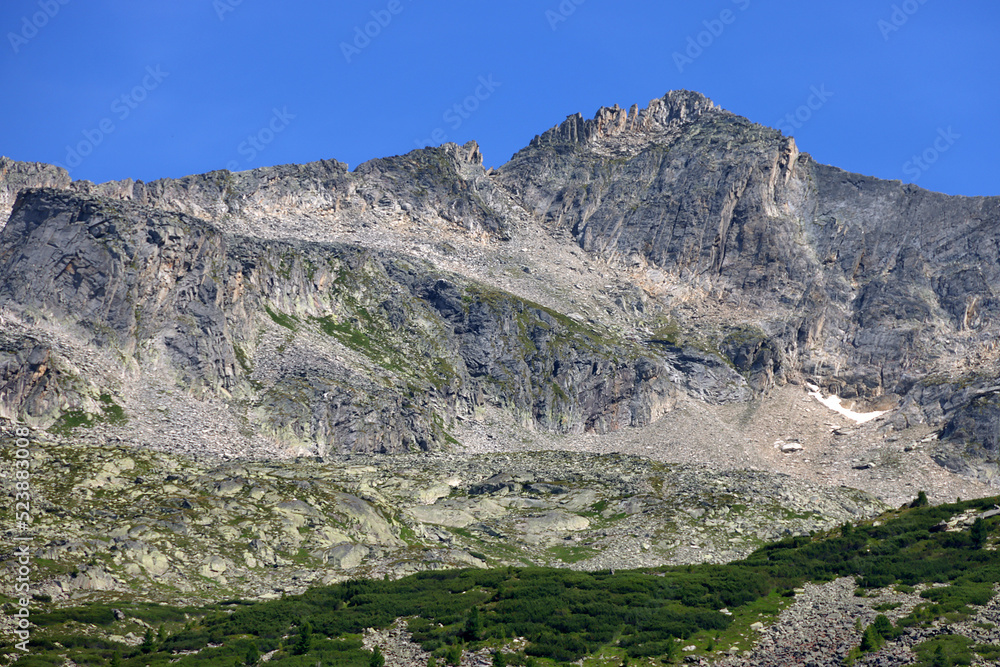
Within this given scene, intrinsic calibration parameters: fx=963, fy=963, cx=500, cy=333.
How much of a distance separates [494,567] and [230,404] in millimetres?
78013

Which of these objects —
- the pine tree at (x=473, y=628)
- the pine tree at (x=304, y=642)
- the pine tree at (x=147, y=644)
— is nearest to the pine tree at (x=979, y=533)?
the pine tree at (x=473, y=628)

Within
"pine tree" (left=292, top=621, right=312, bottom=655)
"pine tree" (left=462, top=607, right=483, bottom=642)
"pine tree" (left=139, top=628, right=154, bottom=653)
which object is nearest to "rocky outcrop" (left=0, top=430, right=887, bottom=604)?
"pine tree" (left=139, top=628, right=154, bottom=653)

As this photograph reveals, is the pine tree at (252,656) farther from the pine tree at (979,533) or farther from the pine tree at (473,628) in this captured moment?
the pine tree at (979,533)

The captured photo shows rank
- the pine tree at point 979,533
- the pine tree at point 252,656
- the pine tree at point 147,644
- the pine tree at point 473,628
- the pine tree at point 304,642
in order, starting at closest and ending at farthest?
the pine tree at point 252,656
the pine tree at point 304,642
the pine tree at point 473,628
the pine tree at point 147,644
the pine tree at point 979,533

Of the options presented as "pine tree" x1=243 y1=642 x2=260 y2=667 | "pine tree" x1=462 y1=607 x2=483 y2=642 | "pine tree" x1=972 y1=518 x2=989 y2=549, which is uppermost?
"pine tree" x1=972 y1=518 x2=989 y2=549

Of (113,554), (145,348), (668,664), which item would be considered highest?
(145,348)

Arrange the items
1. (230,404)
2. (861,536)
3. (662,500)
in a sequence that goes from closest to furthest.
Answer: (861,536), (662,500), (230,404)

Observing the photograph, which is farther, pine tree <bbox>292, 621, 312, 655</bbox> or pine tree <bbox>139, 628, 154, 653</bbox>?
pine tree <bbox>139, 628, 154, 653</bbox>

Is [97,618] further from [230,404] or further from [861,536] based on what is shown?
[230,404]

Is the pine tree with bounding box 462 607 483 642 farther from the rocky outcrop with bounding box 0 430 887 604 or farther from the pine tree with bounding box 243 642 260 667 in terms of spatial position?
the rocky outcrop with bounding box 0 430 887 604

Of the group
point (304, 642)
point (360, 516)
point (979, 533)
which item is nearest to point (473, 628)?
point (304, 642)

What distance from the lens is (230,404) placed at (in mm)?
172875

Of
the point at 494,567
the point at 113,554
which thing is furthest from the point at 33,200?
the point at 494,567

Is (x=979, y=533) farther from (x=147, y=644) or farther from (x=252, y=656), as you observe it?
(x=147, y=644)
